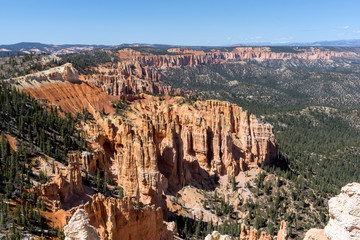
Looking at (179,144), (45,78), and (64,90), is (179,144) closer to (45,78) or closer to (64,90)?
(64,90)

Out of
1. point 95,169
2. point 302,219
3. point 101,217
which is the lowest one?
point 302,219

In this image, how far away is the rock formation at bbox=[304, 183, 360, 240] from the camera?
9953mm

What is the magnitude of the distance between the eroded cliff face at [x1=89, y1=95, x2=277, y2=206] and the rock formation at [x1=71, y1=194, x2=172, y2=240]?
33.6 ft

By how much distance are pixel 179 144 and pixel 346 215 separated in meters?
38.1

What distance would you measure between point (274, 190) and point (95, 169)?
30.7 meters

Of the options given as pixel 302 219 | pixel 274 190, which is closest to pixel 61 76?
pixel 274 190

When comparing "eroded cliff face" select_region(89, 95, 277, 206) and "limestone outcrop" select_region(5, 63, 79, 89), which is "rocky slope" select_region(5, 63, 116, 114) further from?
"eroded cliff face" select_region(89, 95, 277, 206)

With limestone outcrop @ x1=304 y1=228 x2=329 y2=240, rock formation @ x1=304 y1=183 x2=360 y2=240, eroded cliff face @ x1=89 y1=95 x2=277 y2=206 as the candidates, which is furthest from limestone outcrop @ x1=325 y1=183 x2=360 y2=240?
eroded cliff face @ x1=89 y1=95 x2=277 y2=206

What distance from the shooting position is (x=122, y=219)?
2342cm

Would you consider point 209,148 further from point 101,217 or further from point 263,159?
point 101,217

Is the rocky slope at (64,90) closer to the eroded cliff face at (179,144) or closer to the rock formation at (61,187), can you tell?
the eroded cliff face at (179,144)

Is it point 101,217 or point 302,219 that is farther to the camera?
point 302,219

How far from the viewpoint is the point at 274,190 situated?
48812 millimetres

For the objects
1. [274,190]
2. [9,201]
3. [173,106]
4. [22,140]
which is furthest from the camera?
[173,106]
